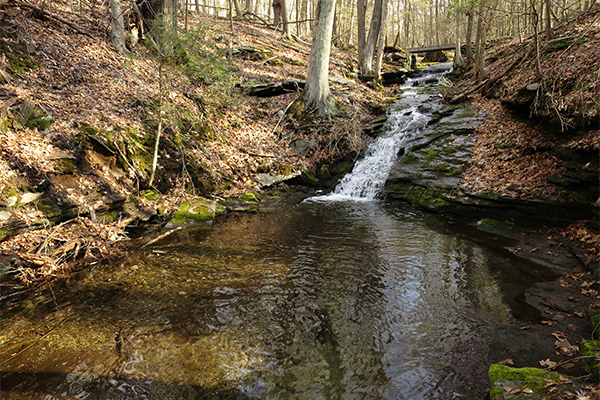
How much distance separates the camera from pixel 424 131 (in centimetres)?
1192

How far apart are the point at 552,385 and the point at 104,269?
6124 millimetres

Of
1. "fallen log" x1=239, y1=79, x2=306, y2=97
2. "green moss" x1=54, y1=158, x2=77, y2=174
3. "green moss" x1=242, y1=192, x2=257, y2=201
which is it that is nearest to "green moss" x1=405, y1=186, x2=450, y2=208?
"green moss" x1=242, y1=192, x2=257, y2=201

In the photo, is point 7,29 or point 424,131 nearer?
point 7,29

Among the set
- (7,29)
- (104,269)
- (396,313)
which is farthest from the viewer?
(7,29)

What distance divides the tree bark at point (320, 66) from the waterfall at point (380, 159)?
263 centimetres

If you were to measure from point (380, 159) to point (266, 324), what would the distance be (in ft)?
29.4

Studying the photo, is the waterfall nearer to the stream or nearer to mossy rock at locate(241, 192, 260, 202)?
mossy rock at locate(241, 192, 260, 202)

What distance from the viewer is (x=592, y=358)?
290cm

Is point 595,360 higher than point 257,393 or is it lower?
higher

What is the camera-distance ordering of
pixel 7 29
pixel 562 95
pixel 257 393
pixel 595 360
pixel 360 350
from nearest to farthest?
pixel 595 360, pixel 257 393, pixel 360 350, pixel 562 95, pixel 7 29

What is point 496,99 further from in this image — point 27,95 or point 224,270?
point 27,95

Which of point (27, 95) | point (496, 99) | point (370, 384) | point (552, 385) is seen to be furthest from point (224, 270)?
point (496, 99)

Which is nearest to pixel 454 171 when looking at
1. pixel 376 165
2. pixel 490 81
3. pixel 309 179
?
pixel 376 165

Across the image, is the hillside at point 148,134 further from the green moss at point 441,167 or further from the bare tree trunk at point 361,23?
the bare tree trunk at point 361,23
